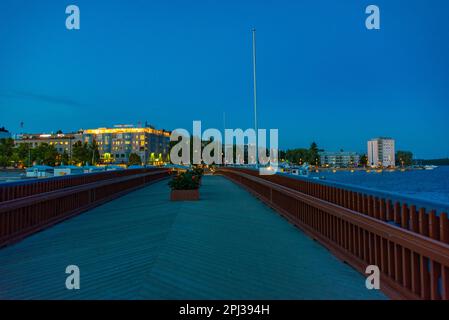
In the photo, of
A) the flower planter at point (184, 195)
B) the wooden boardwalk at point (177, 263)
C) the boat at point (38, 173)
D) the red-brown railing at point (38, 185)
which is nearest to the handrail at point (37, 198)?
the red-brown railing at point (38, 185)

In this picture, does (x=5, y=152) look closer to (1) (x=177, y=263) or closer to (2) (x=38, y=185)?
(2) (x=38, y=185)

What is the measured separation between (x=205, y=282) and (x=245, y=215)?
7.02 meters

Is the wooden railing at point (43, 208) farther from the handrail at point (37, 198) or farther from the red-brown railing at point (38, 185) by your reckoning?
the red-brown railing at point (38, 185)

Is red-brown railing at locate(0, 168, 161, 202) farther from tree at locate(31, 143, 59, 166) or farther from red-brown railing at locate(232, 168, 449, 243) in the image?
tree at locate(31, 143, 59, 166)

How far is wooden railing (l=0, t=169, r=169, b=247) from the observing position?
8016mm

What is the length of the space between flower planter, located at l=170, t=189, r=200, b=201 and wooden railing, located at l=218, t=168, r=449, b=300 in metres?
7.21

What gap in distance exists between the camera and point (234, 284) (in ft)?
16.9

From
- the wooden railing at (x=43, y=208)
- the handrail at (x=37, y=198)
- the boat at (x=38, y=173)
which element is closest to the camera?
the handrail at (x=37, y=198)

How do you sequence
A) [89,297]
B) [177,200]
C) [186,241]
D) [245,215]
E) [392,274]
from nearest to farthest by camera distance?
[89,297]
[392,274]
[186,241]
[245,215]
[177,200]

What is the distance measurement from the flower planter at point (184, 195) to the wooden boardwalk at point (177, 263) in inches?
196

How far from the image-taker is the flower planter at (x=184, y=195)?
50.3 ft

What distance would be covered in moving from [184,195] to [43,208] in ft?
20.7
